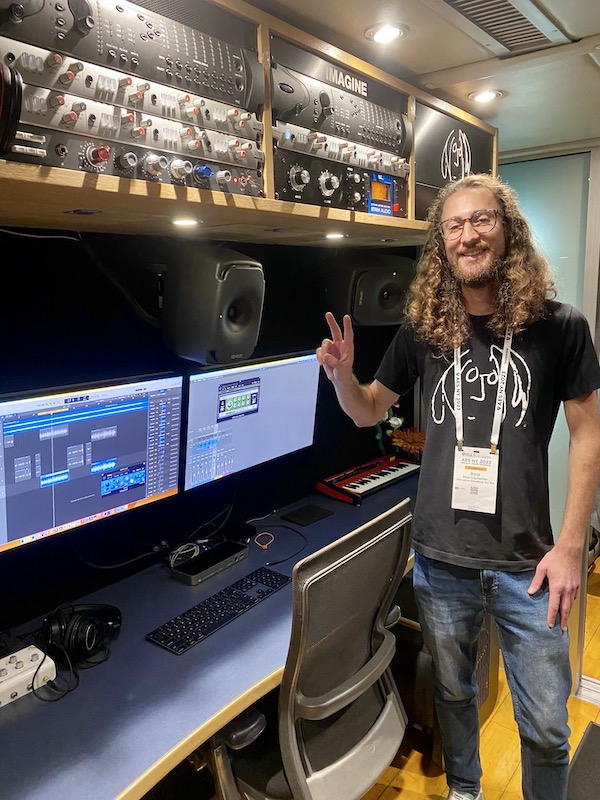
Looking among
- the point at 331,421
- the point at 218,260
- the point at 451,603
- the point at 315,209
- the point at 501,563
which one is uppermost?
the point at 315,209

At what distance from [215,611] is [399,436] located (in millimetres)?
1421

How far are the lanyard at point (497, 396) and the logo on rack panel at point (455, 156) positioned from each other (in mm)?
813

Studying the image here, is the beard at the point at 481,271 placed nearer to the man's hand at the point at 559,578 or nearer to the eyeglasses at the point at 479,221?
the eyeglasses at the point at 479,221

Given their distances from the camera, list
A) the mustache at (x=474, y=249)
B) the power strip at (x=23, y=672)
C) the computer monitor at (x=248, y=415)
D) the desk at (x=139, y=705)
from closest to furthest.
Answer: the desk at (x=139, y=705), the power strip at (x=23, y=672), the mustache at (x=474, y=249), the computer monitor at (x=248, y=415)

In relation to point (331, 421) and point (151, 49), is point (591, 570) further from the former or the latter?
point (151, 49)

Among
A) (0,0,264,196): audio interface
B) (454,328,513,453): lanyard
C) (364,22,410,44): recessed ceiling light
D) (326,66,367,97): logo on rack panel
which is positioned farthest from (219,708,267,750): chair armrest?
(364,22,410,44): recessed ceiling light

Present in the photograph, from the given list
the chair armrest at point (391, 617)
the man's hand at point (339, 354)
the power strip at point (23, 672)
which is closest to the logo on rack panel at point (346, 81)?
the man's hand at point (339, 354)

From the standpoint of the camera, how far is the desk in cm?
111

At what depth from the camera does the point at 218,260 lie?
5.49 ft

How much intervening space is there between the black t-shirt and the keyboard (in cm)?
46

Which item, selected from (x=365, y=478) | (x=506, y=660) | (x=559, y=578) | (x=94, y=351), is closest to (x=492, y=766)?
(x=506, y=660)

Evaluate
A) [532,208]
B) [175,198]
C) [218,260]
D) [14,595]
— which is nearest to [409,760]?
[14,595]

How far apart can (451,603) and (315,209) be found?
1081mm

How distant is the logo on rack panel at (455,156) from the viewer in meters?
2.16
